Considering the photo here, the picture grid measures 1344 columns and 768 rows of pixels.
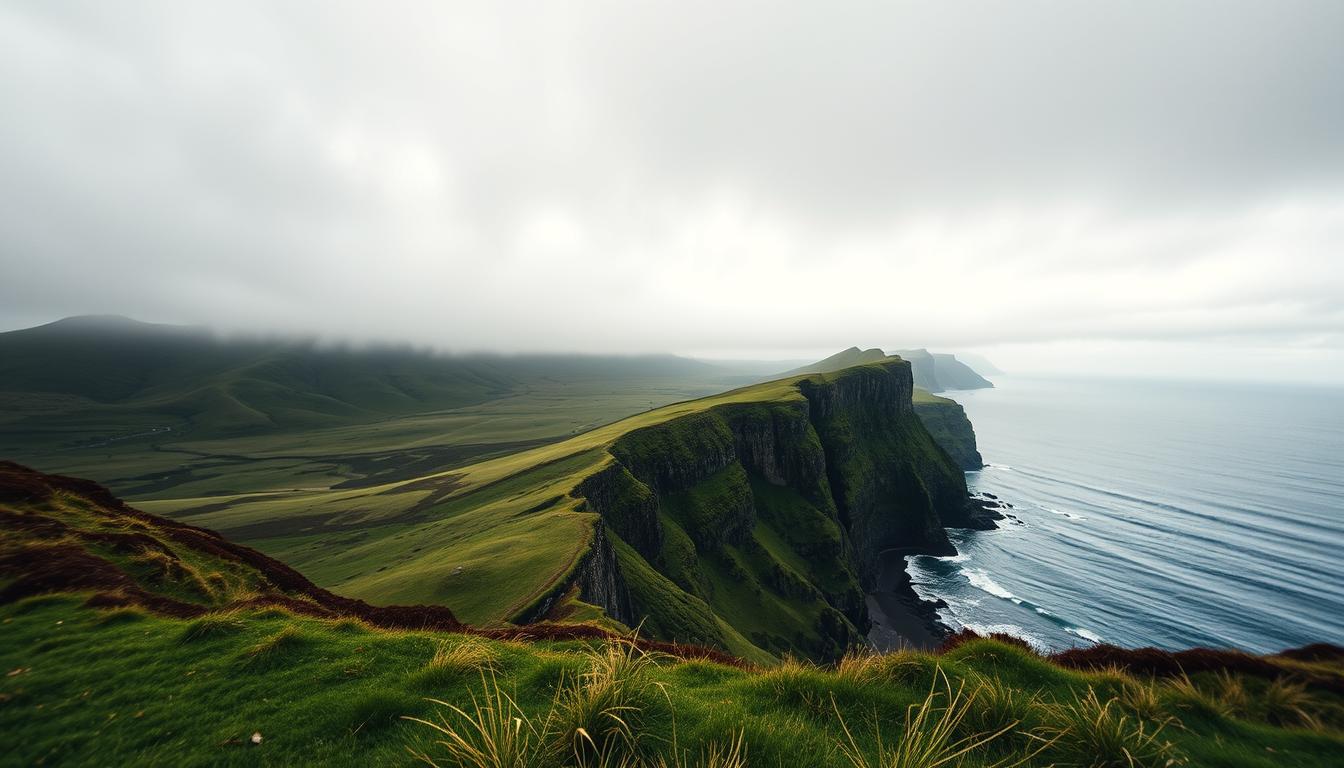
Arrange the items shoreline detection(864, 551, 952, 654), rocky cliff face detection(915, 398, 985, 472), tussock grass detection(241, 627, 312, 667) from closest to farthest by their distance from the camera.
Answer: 1. tussock grass detection(241, 627, 312, 667)
2. shoreline detection(864, 551, 952, 654)
3. rocky cliff face detection(915, 398, 985, 472)

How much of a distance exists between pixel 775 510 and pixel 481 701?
9975 cm

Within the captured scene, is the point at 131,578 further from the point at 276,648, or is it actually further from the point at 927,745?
the point at 927,745

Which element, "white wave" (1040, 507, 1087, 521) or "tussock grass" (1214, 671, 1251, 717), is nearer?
"tussock grass" (1214, 671, 1251, 717)

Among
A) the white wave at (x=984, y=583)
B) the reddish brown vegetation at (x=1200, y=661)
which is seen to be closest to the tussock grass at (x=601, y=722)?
the reddish brown vegetation at (x=1200, y=661)

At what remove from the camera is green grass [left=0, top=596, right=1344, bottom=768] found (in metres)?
6.04

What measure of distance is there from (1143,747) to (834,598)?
9195 centimetres

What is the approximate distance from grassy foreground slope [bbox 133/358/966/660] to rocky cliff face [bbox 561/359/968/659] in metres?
0.34

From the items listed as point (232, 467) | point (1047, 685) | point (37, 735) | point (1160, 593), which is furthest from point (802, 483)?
point (232, 467)

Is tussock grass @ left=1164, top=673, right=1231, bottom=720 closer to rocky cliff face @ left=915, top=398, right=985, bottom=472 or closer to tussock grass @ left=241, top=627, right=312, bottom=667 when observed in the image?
tussock grass @ left=241, top=627, right=312, bottom=667

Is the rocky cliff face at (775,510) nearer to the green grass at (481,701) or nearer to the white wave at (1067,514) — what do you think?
the white wave at (1067,514)

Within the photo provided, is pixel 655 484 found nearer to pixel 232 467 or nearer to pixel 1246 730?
pixel 1246 730

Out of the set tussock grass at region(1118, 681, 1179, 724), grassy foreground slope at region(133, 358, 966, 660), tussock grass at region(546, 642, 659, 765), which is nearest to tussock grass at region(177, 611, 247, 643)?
tussock grass at region(546, 642, 659, 765)

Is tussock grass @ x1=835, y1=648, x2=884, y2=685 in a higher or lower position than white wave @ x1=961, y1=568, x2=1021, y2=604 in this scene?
higher

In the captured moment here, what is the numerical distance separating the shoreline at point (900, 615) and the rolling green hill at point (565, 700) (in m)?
76.9
